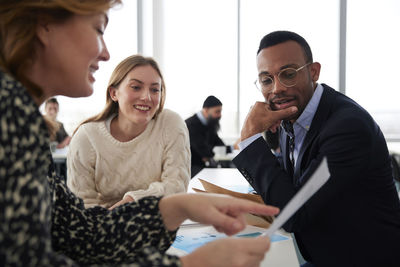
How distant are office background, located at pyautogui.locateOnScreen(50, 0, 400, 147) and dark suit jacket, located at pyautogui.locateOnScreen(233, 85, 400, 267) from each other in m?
5.01

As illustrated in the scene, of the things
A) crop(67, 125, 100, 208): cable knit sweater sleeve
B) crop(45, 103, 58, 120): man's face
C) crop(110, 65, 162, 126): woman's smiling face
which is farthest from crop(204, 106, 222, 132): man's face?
crop(67, 125, 100, 208): cable knit sweater sleeve

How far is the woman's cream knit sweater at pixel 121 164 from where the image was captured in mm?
1878

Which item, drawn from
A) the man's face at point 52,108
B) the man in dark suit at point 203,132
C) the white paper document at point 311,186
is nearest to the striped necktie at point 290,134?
the white paper document at point 311,186

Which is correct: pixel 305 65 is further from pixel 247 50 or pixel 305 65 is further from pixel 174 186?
pixel 247 50

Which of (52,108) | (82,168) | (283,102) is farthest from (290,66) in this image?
(52,108)

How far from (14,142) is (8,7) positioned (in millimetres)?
336

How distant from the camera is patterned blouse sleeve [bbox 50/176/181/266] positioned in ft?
2.97

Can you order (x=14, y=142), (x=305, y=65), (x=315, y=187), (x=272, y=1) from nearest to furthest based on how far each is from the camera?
1. (x=14, y=142)
2. (x=315, y=187)
3. (x=305, y=65)
4. (x=272, y=1)

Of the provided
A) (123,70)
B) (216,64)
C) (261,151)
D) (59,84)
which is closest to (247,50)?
(216,64)

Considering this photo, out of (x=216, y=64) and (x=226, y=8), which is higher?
(x=226, y=8)

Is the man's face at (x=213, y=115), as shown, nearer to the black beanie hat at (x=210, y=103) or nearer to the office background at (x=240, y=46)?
the black beanie hat at (x=210, y=103)

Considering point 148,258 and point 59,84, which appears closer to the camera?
point 148,258

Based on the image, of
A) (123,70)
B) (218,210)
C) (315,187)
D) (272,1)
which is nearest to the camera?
(315,187)

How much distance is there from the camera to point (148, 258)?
0.61 meters
